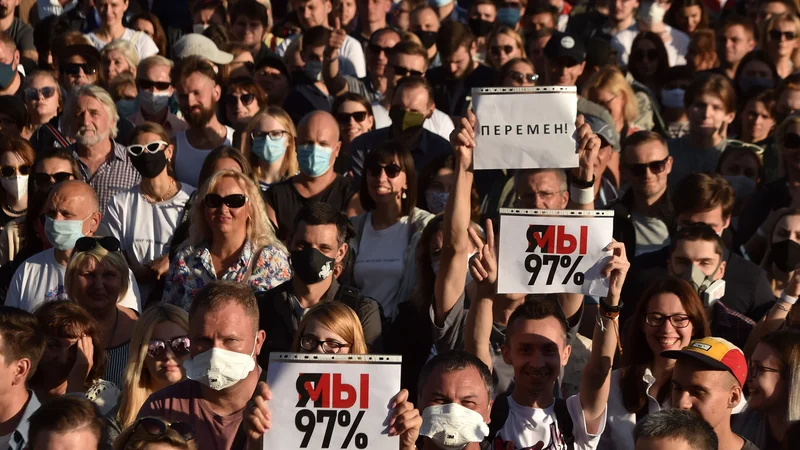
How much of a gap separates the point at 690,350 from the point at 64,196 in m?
4.13

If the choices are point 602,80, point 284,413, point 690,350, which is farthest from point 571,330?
point 602,80

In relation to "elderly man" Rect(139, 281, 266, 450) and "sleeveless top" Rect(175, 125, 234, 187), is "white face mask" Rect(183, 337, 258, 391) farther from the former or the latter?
"sleeveless top" Rect(175, 125, 234, 187)

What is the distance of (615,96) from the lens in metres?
11.6

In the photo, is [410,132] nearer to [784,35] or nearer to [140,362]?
[140,362]

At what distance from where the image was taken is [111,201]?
32.1ft

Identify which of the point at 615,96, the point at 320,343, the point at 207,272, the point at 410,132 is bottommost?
the point at 320,343

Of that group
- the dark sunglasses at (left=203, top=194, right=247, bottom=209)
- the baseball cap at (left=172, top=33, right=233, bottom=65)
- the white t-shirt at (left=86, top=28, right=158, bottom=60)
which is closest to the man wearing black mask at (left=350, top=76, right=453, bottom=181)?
the dark sunglasses at (left=203, top=194, right=247, bottom=209)

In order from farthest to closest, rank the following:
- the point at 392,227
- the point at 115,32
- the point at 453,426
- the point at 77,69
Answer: the point at 115,32 < the point at 77,69 < the point at 392,227 < the point at 453,426

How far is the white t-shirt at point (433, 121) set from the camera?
11.5 m

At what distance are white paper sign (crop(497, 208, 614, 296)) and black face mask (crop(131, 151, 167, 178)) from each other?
3.36 m

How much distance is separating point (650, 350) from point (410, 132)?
152 inches

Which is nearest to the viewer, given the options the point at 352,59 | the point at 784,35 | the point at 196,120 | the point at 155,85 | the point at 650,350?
the point at 650,350

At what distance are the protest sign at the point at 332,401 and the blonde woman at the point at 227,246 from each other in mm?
2571

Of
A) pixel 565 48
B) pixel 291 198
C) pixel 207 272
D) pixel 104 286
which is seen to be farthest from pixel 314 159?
pixel 565 48
